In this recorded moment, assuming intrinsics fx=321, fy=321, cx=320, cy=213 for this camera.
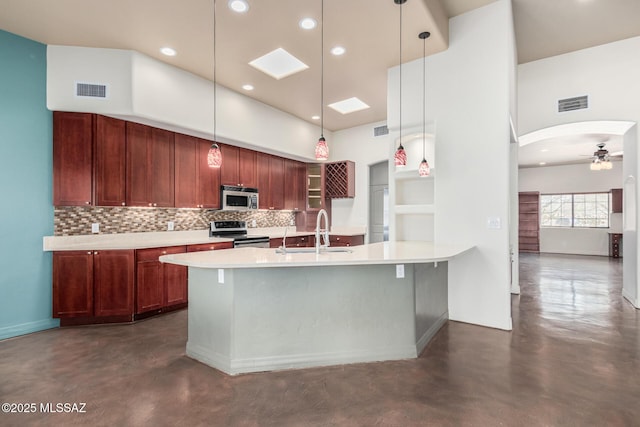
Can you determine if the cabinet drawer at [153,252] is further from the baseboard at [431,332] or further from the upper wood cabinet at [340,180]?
the upper wood cabinet at [340,180]

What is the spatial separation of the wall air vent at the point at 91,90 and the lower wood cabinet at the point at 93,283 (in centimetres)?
184

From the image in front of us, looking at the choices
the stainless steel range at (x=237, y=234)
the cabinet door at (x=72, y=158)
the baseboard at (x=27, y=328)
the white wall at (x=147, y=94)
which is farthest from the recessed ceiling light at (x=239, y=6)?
the baseboard at (x=27, y=328)

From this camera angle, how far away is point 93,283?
3.72m

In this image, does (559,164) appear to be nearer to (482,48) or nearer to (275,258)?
(482,48)

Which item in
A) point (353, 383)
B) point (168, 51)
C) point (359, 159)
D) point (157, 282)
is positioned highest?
point (168, 51)

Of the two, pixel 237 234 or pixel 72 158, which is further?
pixel 237 234

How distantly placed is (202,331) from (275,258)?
1.00m

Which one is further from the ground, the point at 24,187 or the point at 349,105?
the point at 349,105

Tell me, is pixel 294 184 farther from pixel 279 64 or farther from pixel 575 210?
pixel 575 210

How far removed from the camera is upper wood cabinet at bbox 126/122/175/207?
13.5 ft

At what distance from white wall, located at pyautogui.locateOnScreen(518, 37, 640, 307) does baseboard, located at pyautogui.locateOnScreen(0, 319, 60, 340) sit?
22.1 ft

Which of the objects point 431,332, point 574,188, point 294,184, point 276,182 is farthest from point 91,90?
point 574,188

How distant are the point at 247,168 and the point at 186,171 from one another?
3.81 ft

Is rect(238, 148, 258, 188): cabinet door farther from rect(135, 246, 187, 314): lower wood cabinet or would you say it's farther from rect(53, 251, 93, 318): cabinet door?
rect(53, 251, 93, 318): cabinet door
